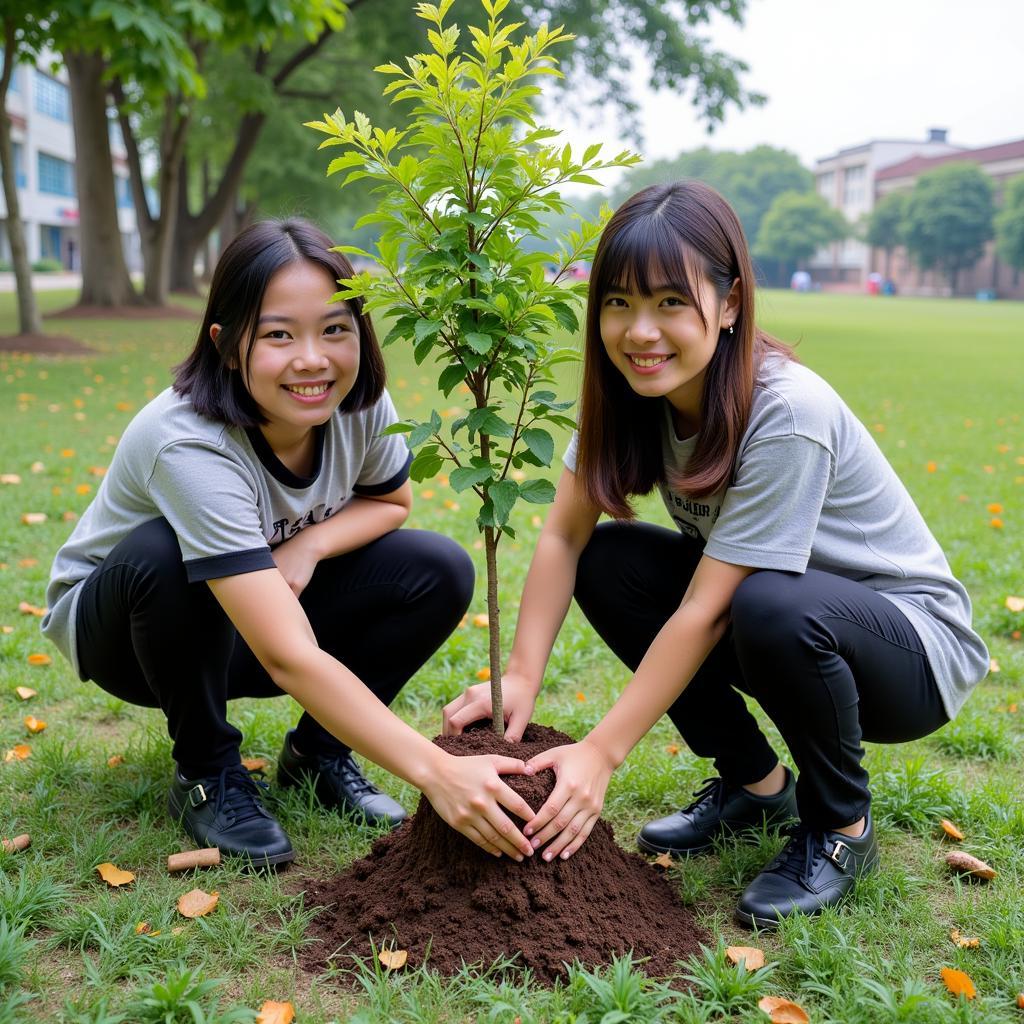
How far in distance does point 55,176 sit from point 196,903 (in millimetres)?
65017

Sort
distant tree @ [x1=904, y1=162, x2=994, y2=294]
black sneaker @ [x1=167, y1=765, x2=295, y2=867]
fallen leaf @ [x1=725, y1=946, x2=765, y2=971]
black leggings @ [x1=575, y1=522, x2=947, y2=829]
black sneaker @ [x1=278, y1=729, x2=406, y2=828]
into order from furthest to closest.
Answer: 1. distant tree @ [x1=904, y1=162, x2=994, y2=294]
2. black sneaker @ [x1=278, y1=729, x2=406, y2=828]
3. black sneaker @ [x1=167, y1=765, x2=295, y2=867]
4. black leggings @ [x1=575, y1=522, x2=947, y2=829]
5. fallen leaf @ [x1=725, y1=946, x2=765, y2=971]

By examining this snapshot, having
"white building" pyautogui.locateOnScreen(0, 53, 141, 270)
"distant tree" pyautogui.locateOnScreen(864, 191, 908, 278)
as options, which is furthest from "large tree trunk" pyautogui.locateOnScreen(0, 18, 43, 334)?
"distant tree" pyautogui.locateOnScreen(864, 191, 908, 278)

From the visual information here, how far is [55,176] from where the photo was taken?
59469 millimetres

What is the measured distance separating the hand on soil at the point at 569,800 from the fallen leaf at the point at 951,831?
1022mm

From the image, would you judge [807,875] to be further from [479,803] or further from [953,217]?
[953,217]

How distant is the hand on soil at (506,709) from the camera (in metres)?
2.49

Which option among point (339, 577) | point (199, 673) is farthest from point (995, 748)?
point (199, 673)

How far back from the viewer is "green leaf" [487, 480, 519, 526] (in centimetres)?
218

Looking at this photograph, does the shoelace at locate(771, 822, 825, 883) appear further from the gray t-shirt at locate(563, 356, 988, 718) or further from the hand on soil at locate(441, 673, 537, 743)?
the hand on soil at locate(441, 673, 537, 743)

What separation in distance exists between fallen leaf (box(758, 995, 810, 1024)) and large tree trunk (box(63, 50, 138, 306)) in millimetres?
16964

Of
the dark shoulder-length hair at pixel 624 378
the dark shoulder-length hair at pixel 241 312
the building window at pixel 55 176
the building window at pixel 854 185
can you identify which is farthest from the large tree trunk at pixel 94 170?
the building window at pixel 854 185

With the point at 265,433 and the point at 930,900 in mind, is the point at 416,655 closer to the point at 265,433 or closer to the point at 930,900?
the point at 265,433

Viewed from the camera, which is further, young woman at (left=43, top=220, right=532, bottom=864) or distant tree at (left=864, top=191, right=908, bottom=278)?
distant tree at (left=864, top=191, right=908, bottom=278)

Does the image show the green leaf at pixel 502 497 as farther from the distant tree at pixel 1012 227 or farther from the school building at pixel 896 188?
the school building at pixel 896 188
